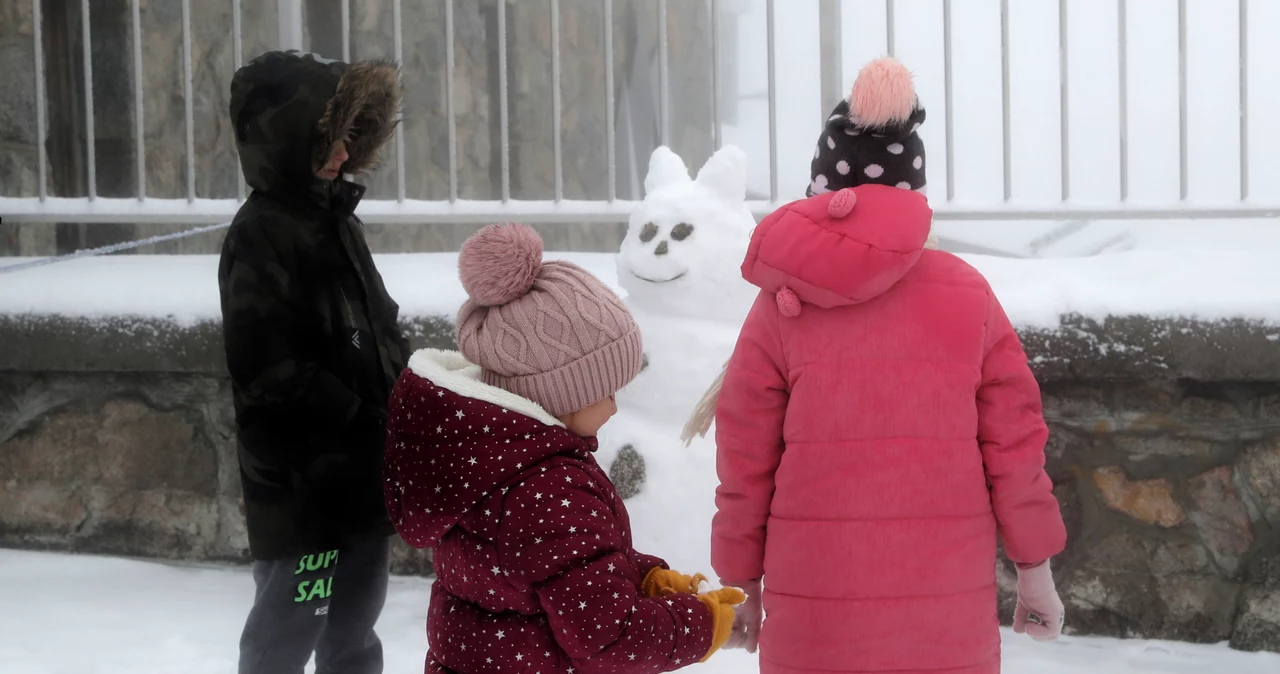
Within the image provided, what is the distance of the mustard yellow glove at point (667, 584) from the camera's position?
1.42 metres

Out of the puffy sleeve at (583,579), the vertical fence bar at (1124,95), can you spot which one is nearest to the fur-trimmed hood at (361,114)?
the puffy sleeve at (583,579)

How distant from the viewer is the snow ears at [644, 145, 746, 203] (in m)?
2.85

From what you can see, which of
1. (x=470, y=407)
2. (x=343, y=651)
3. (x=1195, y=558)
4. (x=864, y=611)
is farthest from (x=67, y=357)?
(x=1195, y=558)

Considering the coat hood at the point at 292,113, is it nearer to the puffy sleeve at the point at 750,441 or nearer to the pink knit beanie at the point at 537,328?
the pink knit beanie at the point at 537,328

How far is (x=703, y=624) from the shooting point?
4.49 feet

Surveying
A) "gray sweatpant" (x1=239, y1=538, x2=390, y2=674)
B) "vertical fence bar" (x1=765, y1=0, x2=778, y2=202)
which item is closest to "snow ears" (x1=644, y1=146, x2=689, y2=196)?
"vertical fence bar" (x1=765, y1=0, x2=778, y2=202)

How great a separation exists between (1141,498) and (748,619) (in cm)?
137

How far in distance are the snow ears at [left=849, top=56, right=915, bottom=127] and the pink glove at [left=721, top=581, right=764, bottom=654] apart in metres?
0.69

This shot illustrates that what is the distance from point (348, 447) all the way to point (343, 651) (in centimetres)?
38

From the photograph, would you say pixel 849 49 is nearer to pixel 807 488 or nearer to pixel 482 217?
pixel 482 217

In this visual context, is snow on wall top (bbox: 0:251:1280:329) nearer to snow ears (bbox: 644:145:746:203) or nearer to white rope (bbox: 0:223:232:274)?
white rope (bbox: 0:223:232:274)

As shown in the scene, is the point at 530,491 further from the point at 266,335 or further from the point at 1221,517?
the point at 1221,517

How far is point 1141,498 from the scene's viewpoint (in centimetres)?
263

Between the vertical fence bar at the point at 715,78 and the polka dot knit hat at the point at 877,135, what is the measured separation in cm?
144
